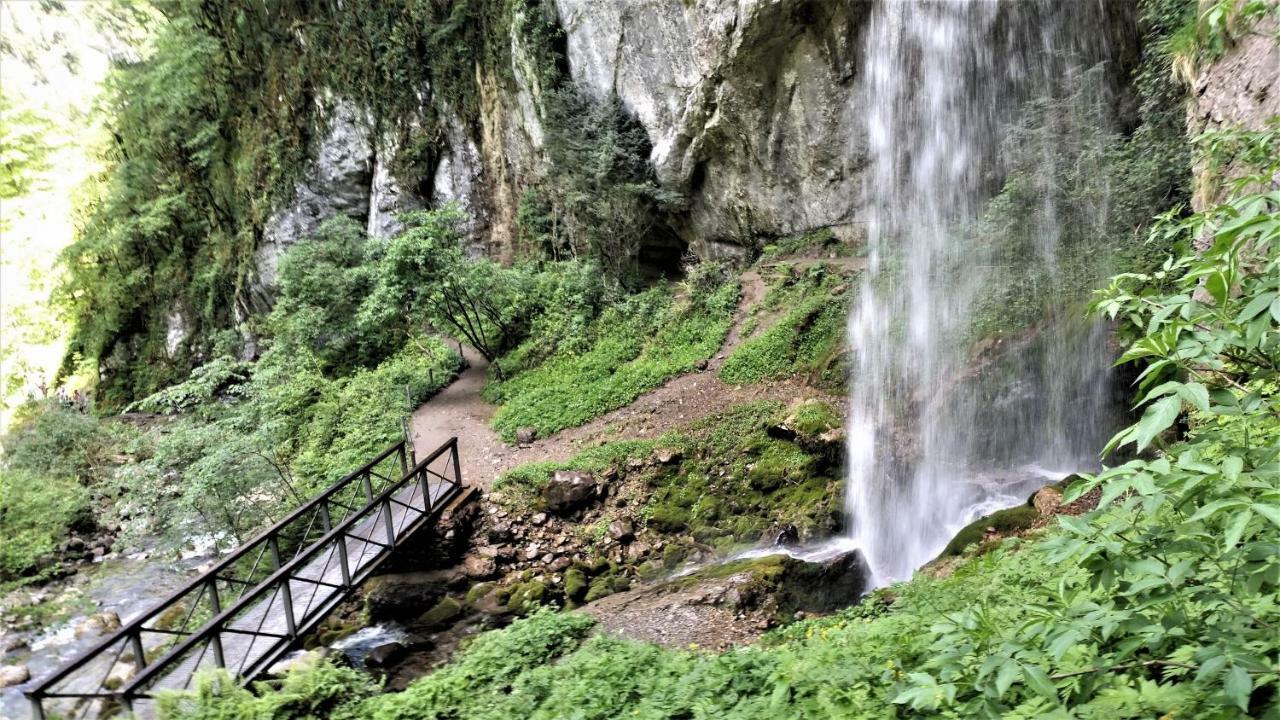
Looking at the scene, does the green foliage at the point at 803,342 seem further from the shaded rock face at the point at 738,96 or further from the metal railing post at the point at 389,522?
the metal railing post at the point at 389,522

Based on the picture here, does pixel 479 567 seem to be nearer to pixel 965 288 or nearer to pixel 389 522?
pixel 389 522

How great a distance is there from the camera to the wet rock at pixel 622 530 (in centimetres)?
936

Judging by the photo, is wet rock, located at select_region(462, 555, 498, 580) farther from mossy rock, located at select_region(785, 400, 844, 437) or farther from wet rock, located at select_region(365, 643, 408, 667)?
mossy rock, located at select_region(785, 400, 844, 437)

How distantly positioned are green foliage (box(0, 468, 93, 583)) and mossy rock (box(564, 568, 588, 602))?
1030 cm

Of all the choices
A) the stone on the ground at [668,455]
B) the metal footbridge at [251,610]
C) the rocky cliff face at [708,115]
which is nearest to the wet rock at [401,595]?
the metal footbridge at [251,610]

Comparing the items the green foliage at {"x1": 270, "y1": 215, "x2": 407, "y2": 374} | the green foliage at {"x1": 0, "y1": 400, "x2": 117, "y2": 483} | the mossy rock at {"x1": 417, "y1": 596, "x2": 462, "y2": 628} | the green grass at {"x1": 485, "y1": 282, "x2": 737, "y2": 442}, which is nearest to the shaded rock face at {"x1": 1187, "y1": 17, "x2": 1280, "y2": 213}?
the green grass at {"x1": 485, "y1": 282, "x2": 737, "y2": 442}

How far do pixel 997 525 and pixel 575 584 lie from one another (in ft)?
16.5

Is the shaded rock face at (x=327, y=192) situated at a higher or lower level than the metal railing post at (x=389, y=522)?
higher

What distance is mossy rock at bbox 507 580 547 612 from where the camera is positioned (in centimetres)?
847

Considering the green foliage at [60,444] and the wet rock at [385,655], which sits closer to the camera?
the wet rock at [385,655]

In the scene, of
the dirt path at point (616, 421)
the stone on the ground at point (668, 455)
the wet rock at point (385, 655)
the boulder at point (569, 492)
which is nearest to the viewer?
the wet rock at point (385, 655)

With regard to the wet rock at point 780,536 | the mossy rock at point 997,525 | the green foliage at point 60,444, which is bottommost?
the wet rock at point 780,536

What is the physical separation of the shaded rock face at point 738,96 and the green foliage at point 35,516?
1413cm

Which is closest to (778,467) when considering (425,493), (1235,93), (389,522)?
(425,493)
